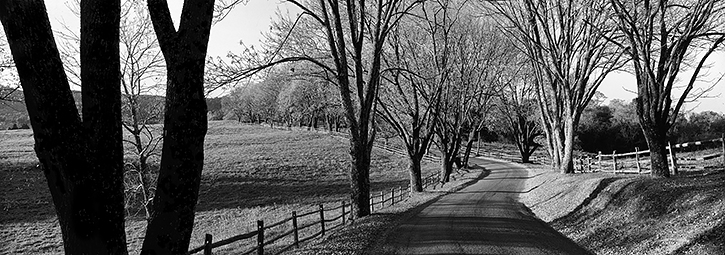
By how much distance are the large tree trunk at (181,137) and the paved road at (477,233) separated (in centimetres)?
541

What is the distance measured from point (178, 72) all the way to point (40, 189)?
32.1 m

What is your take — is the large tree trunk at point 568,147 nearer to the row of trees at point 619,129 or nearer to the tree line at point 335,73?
the tree line at point 335,73

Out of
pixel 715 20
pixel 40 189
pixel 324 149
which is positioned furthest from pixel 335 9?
pixel 324 149

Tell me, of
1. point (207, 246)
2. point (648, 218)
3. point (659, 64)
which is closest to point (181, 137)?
point (207, 246)

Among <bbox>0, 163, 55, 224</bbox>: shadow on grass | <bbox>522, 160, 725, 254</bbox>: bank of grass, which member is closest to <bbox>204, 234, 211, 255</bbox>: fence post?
<bbox>522, 160, 725, 254</bbox>: bank of grass

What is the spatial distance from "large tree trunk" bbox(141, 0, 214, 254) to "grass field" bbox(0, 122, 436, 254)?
1141 centimetres

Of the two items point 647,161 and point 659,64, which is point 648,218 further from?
point 647,161

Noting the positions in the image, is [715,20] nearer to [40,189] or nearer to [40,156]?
[40,156]

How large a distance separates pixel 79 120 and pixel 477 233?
8901 mm

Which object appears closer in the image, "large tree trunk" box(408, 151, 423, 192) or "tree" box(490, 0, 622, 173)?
"tree" box(490, 0, 622, 173)

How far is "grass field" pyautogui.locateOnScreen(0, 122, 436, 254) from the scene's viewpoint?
71.6 feet

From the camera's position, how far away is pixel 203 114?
15.1ft

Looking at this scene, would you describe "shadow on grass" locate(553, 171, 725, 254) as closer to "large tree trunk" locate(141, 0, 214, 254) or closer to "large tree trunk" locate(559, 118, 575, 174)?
"large tree trunk" locate(141, 0, 214, 254)

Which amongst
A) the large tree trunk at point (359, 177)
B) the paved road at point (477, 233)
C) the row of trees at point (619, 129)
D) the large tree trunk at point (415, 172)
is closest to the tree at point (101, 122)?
the paved road at point (477, 233)
